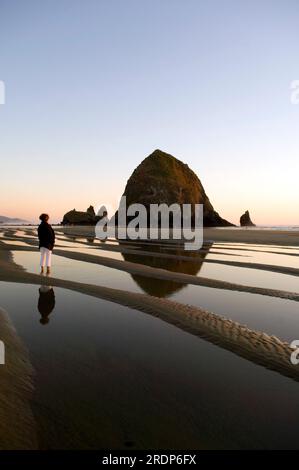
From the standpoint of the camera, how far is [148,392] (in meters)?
4.99

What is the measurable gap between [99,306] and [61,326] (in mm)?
2178

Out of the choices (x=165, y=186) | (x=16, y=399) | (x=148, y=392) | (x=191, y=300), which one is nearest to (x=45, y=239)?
(x=191, y=300)

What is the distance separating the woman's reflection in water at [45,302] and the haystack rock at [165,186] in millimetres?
138743

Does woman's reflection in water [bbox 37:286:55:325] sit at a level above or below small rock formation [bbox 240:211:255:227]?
below

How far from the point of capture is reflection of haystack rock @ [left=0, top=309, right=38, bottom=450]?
12.6 ft

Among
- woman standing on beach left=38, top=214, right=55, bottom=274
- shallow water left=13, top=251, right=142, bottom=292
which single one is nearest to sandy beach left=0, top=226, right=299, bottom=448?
shallow water left=13, top=251, right=142, bottom=292

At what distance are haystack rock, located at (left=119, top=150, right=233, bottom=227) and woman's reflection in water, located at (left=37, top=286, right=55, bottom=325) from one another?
455 feet

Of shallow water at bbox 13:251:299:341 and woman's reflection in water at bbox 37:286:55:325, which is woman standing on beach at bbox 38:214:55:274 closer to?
shallow water at bbox 13:251:299:341

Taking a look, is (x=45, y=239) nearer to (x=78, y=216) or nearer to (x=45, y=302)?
(x=45, y=302)

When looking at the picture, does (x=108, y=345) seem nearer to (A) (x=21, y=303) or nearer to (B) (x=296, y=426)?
(B) (x=296, y=426)

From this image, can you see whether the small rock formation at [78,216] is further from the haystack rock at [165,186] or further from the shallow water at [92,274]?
the shallow water at [92,274]

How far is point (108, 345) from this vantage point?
6.91 m

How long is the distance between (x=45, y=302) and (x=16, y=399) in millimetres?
6006

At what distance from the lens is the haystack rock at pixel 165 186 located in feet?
505
